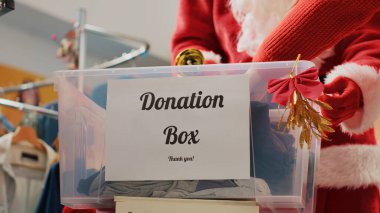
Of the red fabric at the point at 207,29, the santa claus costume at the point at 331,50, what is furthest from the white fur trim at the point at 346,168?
the red fabric at the point at 207,29

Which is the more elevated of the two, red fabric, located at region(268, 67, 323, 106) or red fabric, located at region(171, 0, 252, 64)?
red fabric, located at region(171, 0, 252, 64)

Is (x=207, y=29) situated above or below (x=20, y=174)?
above

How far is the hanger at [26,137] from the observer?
4.81 feet

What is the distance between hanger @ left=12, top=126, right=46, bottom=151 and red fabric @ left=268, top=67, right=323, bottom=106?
1075 mm

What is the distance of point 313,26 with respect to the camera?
0.64 meters

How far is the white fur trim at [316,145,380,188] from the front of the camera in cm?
74

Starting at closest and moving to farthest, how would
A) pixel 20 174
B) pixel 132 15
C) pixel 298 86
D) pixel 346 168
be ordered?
1. pixel 298 86
2. pixel 346 168
3. pixel 20 174
4. pixel 132 15

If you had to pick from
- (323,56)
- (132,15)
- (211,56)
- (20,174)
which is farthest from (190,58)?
(132,15)

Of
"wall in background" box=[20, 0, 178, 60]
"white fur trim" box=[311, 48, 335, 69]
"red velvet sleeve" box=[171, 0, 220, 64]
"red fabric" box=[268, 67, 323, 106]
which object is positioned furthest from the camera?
"wall in background" box=[20, 0, 178, 60]

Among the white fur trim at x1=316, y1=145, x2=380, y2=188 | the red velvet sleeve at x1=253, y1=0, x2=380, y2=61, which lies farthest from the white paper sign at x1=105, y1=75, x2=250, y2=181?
the white fur trim at x1=316, y1=145, x2=380, y2=188

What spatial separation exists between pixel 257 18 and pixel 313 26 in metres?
0.20

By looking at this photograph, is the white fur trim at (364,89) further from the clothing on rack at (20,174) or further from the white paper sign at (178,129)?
the clothing on rack at (20,174)

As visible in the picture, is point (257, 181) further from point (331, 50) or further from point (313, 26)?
point (331, 50)

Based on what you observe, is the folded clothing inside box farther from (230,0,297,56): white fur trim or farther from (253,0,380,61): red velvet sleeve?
(230,0,297,56): white fur trim
